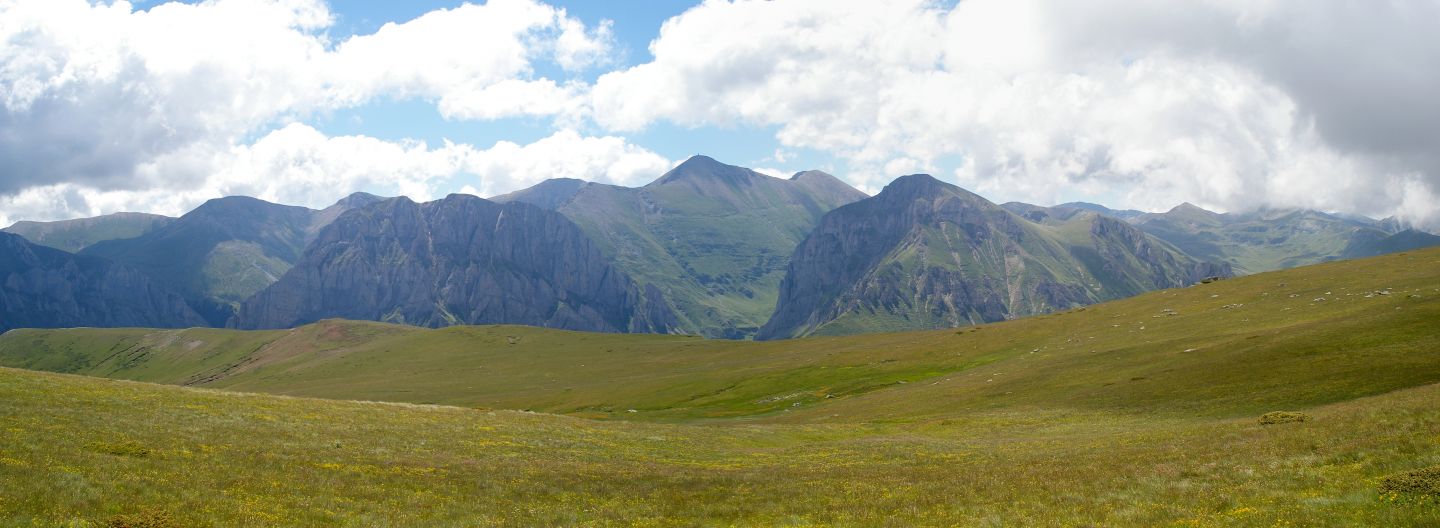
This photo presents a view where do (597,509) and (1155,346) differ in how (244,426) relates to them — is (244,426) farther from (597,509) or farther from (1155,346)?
(1155,346)

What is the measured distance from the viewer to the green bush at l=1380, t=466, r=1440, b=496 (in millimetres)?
19297

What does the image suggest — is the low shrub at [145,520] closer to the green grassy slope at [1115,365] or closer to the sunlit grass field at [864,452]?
the sunlit grass field at [864,452]

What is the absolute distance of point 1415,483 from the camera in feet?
64.5

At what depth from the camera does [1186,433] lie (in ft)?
137

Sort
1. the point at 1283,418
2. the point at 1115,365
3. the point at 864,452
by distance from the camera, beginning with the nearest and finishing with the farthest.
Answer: the point at 1283,418 < the point at 864,452 < the point at 1115,365

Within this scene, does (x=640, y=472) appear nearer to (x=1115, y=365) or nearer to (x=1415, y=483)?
(x=1415, y=483)

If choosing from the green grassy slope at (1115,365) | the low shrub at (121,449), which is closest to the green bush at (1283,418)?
the green grassy slope at (1115,365)

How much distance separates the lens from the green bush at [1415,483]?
19297mm

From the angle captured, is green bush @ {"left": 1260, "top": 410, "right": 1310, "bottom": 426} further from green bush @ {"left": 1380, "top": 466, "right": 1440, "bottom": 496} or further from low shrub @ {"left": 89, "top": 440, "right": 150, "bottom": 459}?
low shrub @ {"left": 89, "top": 440, "right": 150, "bottom": 459}

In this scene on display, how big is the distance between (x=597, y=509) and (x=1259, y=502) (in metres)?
21.3

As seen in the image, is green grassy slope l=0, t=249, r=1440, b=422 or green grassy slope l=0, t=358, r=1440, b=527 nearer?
green grassy slope l=0, t=358, r=1440, b=527

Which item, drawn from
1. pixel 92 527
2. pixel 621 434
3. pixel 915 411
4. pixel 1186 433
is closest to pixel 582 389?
pixel 915 411

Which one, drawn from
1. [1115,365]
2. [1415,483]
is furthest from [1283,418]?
[1115,365]

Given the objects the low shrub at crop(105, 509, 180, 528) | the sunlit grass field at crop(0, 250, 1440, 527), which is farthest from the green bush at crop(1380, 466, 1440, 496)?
the low shrub at crop(105, 509, 180, 528)
